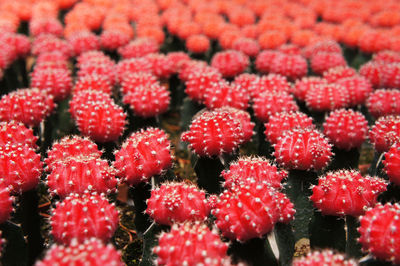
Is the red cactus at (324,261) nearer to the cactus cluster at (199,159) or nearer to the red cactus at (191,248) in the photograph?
the cactus cluster at (199,159)

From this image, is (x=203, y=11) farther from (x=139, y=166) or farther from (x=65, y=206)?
(x=65, y=206)

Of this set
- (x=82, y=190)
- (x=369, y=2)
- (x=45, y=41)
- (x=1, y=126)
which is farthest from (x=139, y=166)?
(x=369, y=2)

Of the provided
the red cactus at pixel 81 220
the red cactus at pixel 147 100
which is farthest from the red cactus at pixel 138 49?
the red cactus at pixel 81 220

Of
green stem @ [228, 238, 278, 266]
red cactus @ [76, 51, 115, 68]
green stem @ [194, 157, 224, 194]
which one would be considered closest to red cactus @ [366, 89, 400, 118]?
green stem @ [194, 157, 224, 194]

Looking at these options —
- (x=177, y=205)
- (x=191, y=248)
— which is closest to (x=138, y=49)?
(x=177, y=205)

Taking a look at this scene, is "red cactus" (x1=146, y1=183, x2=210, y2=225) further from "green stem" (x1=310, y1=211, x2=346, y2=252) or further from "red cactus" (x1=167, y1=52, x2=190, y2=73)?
"red cactus" (x1=167, y1=52, x2=190, y2=73)

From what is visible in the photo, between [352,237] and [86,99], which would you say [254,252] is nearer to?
[352,237]
